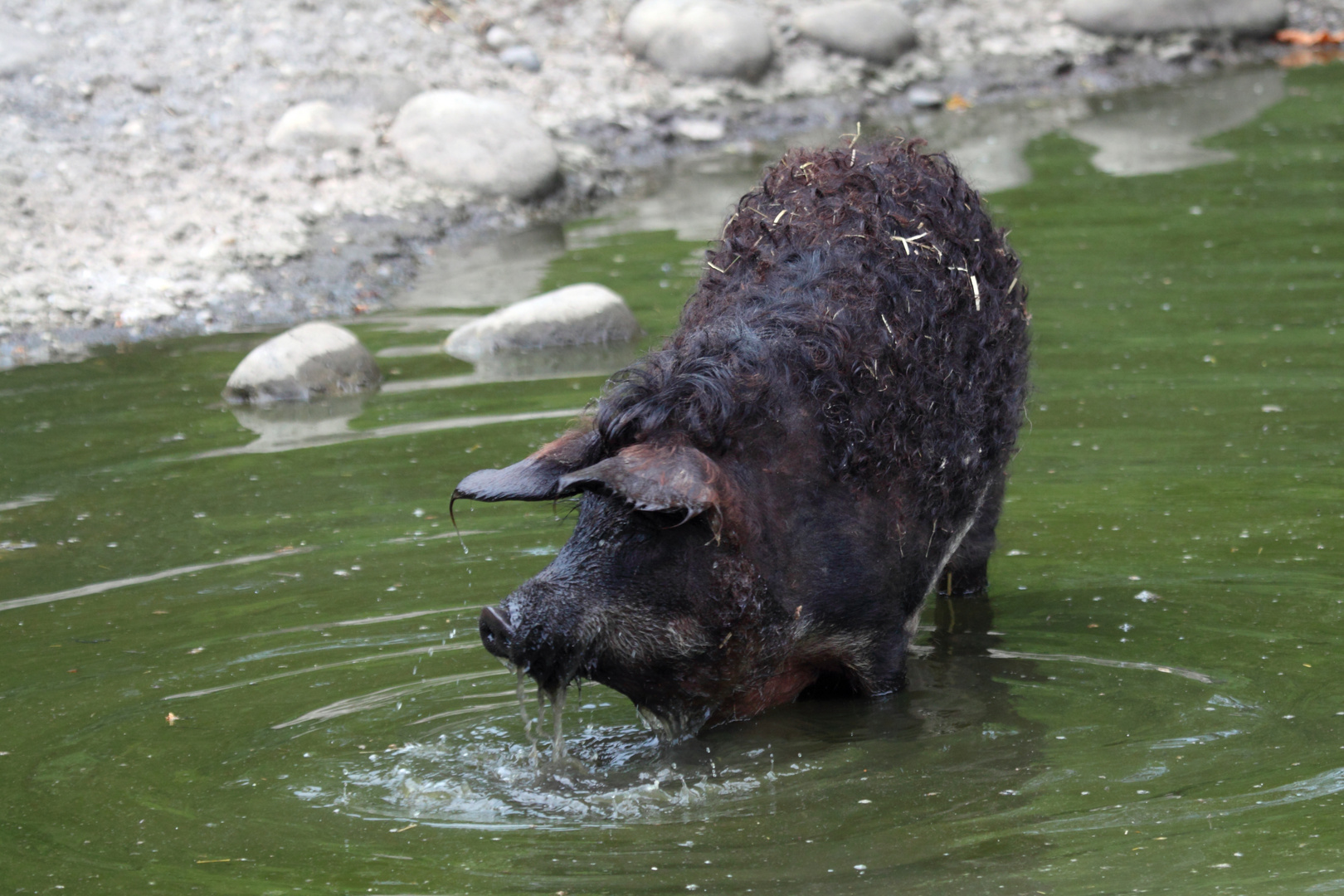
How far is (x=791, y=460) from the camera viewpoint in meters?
5.04

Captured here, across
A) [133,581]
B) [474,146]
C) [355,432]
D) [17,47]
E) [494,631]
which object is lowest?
[133,581]

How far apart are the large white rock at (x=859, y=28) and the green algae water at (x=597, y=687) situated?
9.00m

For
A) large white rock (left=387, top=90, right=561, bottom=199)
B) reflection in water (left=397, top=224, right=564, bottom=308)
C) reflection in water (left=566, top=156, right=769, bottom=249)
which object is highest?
large white rock (left=387, top=90, right=561, bottom=199)

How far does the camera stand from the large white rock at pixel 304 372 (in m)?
10.1

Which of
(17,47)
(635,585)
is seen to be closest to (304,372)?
(635,585)

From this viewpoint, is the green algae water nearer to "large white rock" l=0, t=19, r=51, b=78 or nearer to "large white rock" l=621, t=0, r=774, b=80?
"large white rock" l=0, t=19, r=51, b=78

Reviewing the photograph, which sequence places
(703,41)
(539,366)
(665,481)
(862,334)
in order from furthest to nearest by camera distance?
1. (703,41)
2. (539,366)
3. (862,334)
4. (665,481)

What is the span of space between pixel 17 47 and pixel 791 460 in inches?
502

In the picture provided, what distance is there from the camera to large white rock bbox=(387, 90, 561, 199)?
1460cm

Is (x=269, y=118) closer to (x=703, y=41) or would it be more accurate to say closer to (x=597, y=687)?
(x=703, y=41)

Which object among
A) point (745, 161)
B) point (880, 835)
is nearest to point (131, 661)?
point (880, 835)

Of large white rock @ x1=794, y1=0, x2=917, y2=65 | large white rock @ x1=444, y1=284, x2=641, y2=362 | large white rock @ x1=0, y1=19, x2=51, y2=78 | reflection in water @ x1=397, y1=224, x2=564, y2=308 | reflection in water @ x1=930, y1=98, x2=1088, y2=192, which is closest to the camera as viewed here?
large white rock @ x1=444, y1=284, x2=641, y2=362

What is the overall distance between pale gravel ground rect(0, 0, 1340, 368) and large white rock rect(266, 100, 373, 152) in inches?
5.9

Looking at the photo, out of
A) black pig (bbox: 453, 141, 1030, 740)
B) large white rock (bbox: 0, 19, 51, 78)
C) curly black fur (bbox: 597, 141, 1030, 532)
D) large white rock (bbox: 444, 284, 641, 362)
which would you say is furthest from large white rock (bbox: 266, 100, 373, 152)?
black pig (bbox: 453, 141, 1030, 740)
